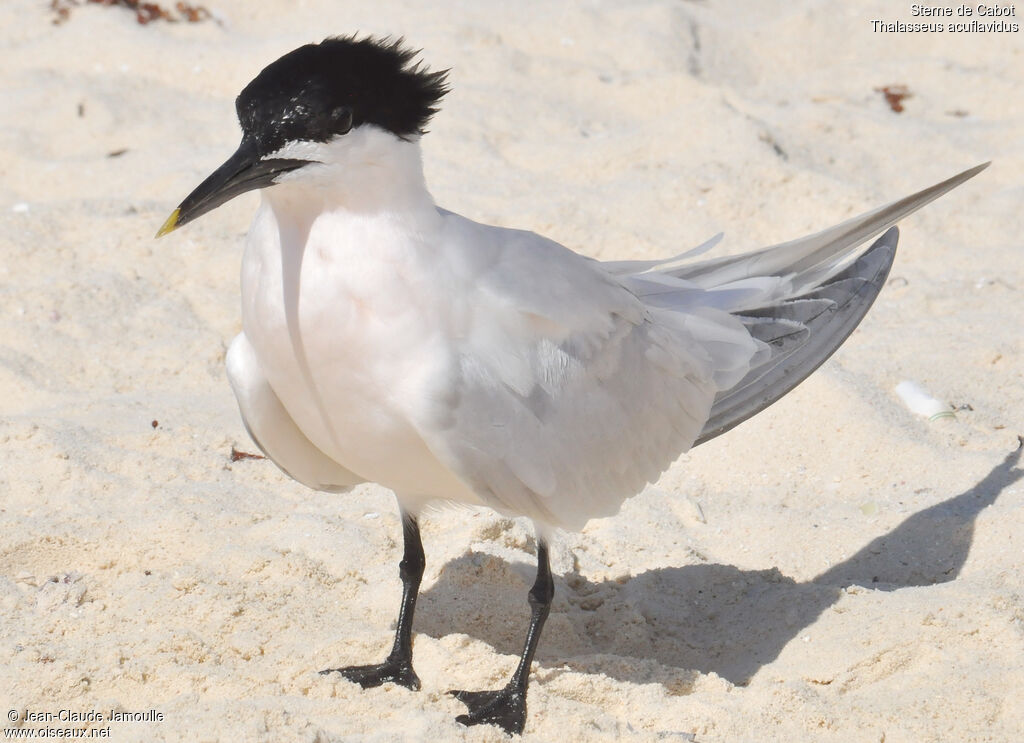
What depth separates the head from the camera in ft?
8.06

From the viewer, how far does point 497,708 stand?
9.25 feet

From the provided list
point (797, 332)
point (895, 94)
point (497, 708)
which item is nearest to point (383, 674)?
point (497, 708)

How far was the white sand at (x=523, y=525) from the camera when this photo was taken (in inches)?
113

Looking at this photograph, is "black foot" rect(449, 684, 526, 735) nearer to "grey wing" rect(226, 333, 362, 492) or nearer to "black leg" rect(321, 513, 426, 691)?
"black leg" rect(321, 513, 426, 691)

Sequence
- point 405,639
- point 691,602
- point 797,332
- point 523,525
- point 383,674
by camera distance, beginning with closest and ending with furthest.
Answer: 1. point 383,674
2. point 405,639
3. point 797,332
4. point 691,602
5. point 523,525

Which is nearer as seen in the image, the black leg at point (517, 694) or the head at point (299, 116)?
the head at point (299, 116)

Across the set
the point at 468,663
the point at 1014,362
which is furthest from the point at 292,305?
the point at 1014,362

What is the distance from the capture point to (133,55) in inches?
251

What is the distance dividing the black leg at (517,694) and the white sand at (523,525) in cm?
8

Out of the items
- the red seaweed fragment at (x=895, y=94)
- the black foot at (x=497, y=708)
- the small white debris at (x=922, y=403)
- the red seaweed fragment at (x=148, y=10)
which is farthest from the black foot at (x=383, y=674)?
the red seaweed fragment at (x=148, y=10)

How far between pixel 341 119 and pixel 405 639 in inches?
51.1

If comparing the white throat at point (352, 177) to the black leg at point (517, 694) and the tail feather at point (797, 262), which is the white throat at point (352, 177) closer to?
the black leg at point (517, 694)

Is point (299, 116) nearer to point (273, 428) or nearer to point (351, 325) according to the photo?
point (351, 325)

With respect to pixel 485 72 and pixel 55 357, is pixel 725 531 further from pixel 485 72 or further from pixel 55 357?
pixel 485 72
